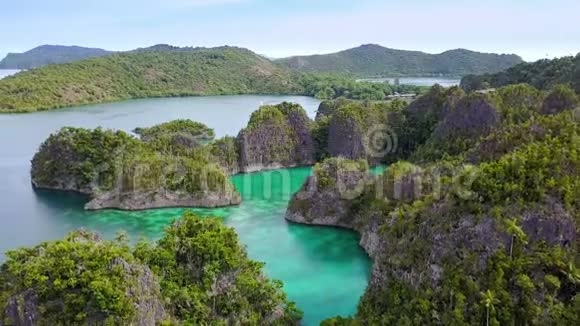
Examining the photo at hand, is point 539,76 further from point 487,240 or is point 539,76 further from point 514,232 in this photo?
point 514,232

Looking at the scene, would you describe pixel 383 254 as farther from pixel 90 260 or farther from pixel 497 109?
pixel 497 109

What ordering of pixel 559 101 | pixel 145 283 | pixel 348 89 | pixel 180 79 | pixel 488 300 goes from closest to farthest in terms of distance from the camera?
pixel 488 300 < pixel 145 283 < pixel 559 101 < pixel 348 89 < pixel 180 79

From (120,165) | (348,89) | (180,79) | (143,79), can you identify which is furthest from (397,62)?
(120,165)

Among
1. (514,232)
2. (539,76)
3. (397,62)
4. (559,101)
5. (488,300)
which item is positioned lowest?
(488,300)

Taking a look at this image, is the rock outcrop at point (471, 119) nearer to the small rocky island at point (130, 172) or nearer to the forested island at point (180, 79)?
the small rocky island at point (130, 172)

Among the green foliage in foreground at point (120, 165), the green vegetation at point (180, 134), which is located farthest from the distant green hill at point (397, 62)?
the green foliage in foreground at point (120, 165)

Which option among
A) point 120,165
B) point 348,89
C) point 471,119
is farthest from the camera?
point 348,89

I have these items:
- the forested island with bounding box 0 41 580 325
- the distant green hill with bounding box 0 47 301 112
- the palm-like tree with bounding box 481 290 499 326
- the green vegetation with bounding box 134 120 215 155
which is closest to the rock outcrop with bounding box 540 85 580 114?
the forested island with bounding box 0 41 580 325

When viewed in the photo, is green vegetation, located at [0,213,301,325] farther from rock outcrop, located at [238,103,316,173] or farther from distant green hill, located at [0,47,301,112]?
distant green hill, located at [0,47,301,112]
